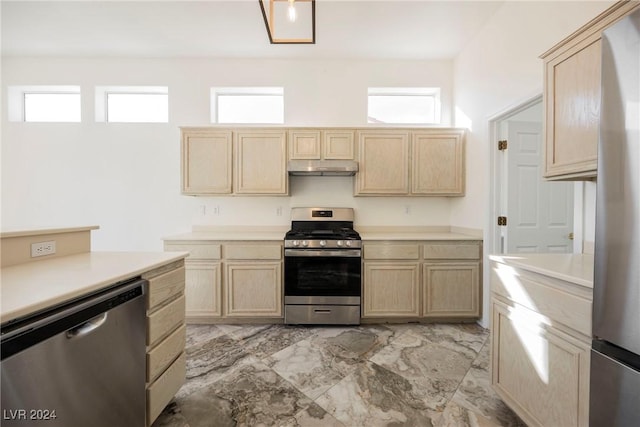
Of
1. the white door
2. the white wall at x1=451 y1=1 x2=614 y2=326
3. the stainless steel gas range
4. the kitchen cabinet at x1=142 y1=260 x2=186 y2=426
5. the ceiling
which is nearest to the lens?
the kitchen cabinet at x1=142 y1=260 x2=186 y2=426

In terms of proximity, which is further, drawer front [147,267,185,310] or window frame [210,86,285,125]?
window frame [210,86,285,125]

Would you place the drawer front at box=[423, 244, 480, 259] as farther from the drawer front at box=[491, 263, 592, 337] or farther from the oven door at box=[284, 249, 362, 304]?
the drawer front at box=[491, 263, 592, 337]

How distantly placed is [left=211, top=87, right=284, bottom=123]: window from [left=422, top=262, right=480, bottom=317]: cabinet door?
2635 millimetres

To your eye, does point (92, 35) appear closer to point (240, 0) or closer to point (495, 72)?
point (240, 0)

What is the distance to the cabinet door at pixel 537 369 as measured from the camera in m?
1.07

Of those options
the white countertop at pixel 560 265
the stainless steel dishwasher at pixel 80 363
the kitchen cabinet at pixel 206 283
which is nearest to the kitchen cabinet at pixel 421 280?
the white countertop at pixel 560 265

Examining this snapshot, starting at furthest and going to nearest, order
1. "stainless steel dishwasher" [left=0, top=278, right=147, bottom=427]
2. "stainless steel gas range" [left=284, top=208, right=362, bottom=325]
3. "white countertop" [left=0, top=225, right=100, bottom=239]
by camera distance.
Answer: "stainless steel gas range" [left=284, top=208, right=362, bottom=325] → "white countertop" [left=0, top=225, right=100, bottom=239] → "stainless steel dishwasher" [left=0, top=278, right=147, bottom=427]

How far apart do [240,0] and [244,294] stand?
280 centimetres

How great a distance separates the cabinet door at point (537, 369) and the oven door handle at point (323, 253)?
4.23ft

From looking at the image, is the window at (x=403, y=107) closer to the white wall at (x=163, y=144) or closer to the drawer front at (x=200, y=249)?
the white wall at (x=163, y=144)

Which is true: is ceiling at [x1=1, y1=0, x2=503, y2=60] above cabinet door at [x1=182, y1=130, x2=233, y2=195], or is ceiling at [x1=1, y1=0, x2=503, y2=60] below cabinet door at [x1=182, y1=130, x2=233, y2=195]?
above

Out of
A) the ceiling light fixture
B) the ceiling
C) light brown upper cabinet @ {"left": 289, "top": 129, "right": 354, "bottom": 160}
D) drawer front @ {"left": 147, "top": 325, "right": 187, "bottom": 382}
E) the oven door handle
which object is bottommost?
drawer front @ {"left": 147, "top": 325, "right": 187, "bottom": 382}

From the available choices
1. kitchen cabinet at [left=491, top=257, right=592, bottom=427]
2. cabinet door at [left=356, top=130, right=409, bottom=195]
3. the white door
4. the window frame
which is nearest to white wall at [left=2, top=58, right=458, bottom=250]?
the window frame

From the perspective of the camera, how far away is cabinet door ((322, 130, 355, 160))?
9.67 feet
